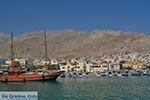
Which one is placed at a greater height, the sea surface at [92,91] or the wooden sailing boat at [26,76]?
the wooden sailing boat at [26,76]

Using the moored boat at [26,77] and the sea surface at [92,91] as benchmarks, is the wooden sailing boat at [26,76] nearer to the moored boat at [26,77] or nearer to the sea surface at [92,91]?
the moored boat at [26,77]

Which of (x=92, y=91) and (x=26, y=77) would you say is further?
(x=26, y=77)

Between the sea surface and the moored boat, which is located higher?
the moored boat

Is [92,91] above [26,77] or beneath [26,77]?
beneath

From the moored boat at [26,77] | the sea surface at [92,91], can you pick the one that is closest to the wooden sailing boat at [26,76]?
the moored boat at [26,77]

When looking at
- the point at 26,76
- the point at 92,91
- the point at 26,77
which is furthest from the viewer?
the point at 26,76

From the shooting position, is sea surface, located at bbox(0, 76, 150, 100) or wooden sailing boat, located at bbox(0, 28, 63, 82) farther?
wooden sailing boat, located at bbox(0, 28, 63, 82)

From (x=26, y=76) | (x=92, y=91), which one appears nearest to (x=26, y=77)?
(x=26, y=76)

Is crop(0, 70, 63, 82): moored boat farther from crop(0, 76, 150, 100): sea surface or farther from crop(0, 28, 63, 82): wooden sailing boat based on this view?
crop(0, 76, 150, 100): sea surface

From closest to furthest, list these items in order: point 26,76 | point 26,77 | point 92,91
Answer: point 92,91, point 26,77, point 26,76

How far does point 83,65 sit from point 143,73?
920 inches

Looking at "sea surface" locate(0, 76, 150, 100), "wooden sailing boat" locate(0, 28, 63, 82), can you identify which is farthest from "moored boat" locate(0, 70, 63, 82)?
"sea surface" locate(0, 76, 150, 100)

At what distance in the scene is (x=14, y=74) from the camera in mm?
81000

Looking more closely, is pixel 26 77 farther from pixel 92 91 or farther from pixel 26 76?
pixel 92 91
